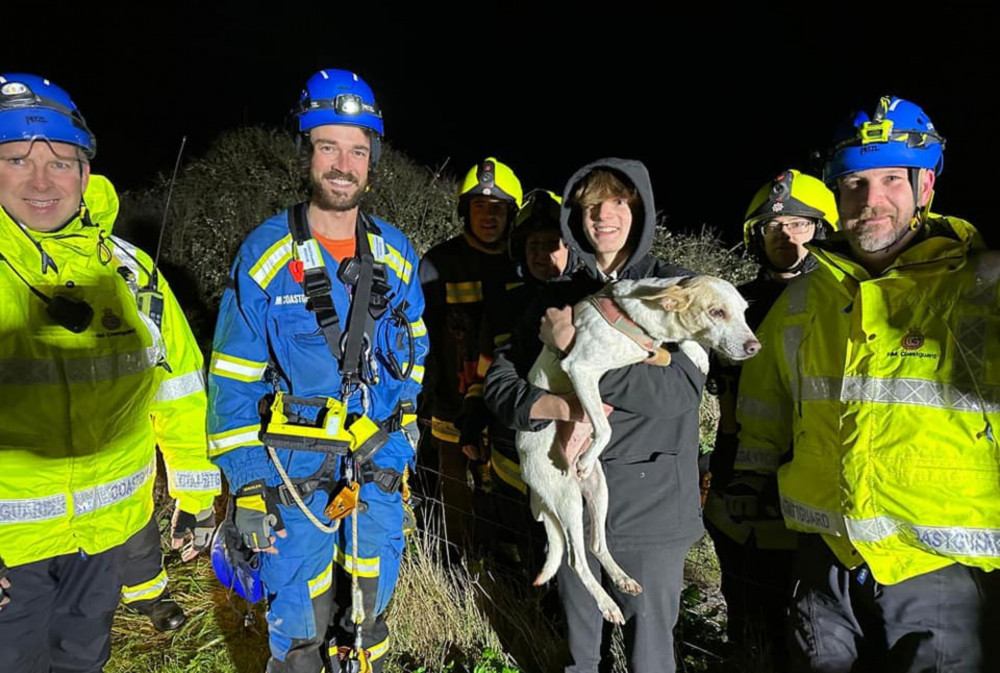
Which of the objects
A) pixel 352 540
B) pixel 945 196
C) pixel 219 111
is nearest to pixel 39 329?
pixel 352 540

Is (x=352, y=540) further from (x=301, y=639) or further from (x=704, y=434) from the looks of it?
(x=704, y=434)

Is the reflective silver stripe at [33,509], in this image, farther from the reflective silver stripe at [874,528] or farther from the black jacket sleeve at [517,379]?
the reflective silver stripe at [874,528]

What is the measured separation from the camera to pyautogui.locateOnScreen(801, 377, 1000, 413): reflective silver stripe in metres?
1.94

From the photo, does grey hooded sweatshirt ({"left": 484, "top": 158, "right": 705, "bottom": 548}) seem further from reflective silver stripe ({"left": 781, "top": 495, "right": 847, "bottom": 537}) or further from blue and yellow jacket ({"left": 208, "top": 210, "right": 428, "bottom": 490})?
A: blue and yellow jacket ({"left": 208, "top": 210, "right": 428, "bottom": 490})

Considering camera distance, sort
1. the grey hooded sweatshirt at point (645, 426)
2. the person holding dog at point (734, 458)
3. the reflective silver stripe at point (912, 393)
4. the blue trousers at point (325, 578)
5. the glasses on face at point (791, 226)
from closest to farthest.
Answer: the reflective silver stripe at point (912, 393) < the grey hooded sweatshirt at point (645, 426) < the blue trousers at point (325, 578) < the person holding dog at point (734, 458) < the glasses on face at point (791, 226)

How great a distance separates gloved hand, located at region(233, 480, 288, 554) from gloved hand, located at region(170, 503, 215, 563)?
40 cm

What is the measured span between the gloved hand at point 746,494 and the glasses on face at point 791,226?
1518 millimetres

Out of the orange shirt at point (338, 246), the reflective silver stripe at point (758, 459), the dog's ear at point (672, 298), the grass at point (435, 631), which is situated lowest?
Answer: the grass at point (435, 631)

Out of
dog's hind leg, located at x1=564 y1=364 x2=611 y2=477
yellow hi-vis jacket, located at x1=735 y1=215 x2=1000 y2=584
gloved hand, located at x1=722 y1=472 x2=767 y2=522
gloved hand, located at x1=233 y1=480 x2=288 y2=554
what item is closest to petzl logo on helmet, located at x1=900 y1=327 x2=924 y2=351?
yellow hi-vis jacket, located at x1=735 y1=215 x2=1000 y2=584

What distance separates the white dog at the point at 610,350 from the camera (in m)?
2.23

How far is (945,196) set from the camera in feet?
18.5

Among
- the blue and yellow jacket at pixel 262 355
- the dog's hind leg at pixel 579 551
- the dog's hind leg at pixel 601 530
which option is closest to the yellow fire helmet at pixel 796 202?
the dog's hind leg at pixel 601 530

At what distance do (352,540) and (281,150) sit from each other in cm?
1147

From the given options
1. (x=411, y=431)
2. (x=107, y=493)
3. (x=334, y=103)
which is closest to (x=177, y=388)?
(x=107, y=493)
